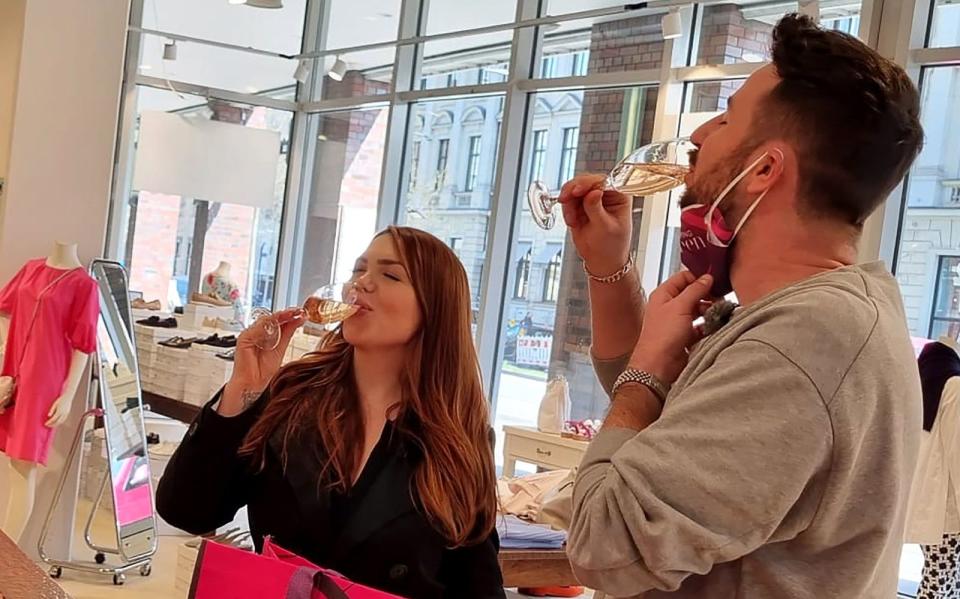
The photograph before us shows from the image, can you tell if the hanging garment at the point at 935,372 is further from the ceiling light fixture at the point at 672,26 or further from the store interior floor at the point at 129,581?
the ceiling light fixture at the point at 672,26

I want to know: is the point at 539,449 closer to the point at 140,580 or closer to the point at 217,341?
the point at 140,580

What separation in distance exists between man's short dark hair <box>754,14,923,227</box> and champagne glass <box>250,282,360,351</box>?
90 centimetres

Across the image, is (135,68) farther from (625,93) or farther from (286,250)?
(625,93)

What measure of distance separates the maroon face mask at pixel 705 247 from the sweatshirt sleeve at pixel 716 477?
18cm

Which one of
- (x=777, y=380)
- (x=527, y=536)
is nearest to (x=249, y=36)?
(x=527, y=536)

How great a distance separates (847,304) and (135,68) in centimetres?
834

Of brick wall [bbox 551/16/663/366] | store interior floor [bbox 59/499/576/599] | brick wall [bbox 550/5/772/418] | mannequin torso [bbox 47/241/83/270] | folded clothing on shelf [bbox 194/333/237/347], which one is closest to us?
mannequin torso [bbox 47/241/83/270]

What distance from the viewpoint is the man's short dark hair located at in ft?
3.52

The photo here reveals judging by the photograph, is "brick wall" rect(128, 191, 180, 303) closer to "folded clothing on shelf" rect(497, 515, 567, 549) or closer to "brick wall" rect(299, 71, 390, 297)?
"brick wall" rect(299, 71, 390, 297)

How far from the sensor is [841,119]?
3.54 feet

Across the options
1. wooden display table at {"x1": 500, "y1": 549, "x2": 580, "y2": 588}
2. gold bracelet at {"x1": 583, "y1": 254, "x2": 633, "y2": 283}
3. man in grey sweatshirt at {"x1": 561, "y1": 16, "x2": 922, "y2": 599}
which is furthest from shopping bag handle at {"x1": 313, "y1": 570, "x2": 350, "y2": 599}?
wooden display table at {"x1": 500, "y1": 549, "x2": 580, "y2": 588}

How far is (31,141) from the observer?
4613 millimetres

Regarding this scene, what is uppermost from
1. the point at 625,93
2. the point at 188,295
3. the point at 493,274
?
the point at 625,93

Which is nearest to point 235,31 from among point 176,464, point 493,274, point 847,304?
point 493,274
